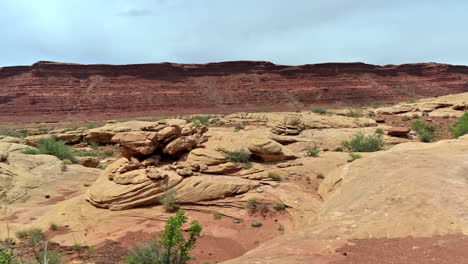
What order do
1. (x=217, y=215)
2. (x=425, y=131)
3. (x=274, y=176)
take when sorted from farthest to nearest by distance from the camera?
(x=425, y=131)
(x=274, y=176)
(x=217, y=215)

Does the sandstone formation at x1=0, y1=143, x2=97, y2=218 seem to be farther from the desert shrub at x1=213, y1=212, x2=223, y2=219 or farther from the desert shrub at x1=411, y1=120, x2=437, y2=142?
the desert shrub at x1=411, y1=120, x2=437, y2=142

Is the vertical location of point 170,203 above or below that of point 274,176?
below

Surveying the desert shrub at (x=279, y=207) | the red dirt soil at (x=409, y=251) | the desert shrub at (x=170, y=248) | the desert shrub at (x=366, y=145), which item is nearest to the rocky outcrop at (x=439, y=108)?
the desert shrub at (x=366, y=145)

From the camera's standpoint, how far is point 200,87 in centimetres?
5925

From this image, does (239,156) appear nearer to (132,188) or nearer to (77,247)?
(132,188)

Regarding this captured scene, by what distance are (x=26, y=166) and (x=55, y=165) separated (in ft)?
3.47

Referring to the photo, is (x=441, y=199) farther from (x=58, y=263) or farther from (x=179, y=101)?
(x=179, y=101)

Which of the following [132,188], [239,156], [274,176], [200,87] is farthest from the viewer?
[200,87]

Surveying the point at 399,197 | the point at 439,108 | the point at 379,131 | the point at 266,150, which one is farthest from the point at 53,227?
the point at 439,108

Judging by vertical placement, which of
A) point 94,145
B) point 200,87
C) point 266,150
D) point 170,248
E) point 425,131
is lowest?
point 94,145

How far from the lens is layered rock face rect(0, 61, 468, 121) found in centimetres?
5141

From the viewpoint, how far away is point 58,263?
5.49 metres

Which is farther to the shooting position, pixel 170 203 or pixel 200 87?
pixel 200 87

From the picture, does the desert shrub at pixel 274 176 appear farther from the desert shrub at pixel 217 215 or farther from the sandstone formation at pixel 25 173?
the sandstone formation at pixel 25 173
